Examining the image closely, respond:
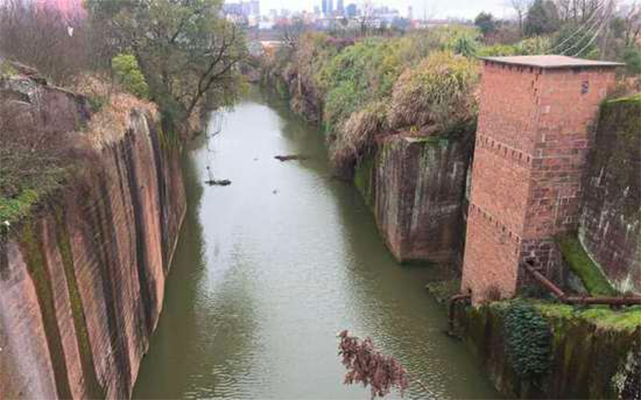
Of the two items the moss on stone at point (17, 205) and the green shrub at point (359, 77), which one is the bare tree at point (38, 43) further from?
the green shrub at point (359, 77)

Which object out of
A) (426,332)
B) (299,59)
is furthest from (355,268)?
(299,59)

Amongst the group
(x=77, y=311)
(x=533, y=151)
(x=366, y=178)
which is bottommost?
(x=366, y=178)

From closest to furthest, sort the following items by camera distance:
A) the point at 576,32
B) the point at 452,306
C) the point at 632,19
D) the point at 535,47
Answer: the point at 452,306
the point at 576,32
the point at 535,47
the point at 632,19

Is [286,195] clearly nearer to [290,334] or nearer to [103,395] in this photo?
[290,334]

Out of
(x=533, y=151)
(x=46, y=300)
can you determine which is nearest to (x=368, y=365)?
(x=46, y=300)

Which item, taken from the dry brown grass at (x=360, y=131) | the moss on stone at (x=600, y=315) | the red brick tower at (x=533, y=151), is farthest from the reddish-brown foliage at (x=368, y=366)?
the dry brown grass at (x=360, y=131)

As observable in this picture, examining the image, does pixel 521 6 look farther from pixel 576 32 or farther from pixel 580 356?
pixel 580 356

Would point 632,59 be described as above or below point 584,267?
above
